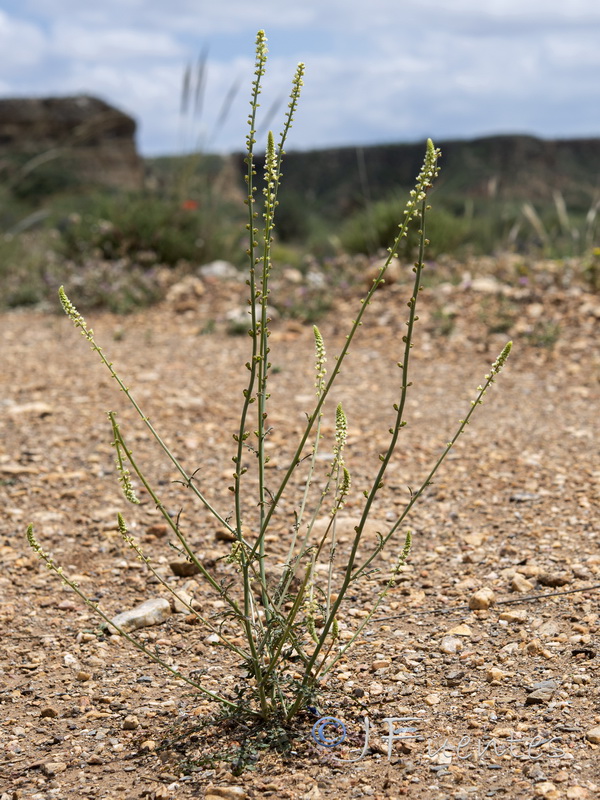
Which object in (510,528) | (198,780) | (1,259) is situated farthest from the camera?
(1,259)

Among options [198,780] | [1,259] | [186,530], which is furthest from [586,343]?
[1,259]

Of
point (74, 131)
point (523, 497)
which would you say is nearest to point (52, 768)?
point (523, 497)

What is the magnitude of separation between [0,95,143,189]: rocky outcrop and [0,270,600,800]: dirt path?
83.6 feet

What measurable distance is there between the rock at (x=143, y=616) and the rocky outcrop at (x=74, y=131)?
92.1ft

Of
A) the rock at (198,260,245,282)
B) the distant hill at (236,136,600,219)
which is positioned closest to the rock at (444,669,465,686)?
the rock at (198,260,245,282)

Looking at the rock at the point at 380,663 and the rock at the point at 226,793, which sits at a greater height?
the rock at the point at 380,663

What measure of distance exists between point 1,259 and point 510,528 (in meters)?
7.55

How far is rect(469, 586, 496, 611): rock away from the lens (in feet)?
9.66

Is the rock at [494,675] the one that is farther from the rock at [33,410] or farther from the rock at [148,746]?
the rock at [33,410]

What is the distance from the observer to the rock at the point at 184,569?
10.9 ft

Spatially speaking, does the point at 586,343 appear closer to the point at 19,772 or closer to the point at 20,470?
the point at 20,470

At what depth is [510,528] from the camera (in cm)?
355

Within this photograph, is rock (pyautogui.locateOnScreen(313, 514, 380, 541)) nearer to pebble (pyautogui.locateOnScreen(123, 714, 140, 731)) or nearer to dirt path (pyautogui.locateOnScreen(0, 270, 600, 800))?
dirt path (pyautogui.locateOnScreen(0, 270, 600, 800))

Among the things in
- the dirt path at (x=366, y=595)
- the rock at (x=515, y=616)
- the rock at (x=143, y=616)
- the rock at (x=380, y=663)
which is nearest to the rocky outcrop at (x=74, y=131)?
the dirt path at (x=366, y=595)
